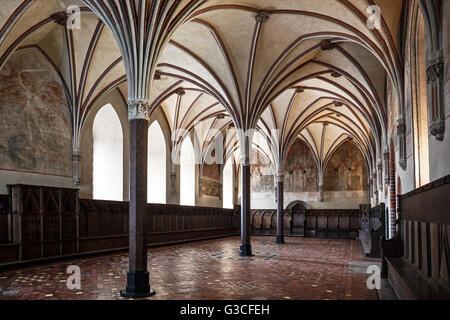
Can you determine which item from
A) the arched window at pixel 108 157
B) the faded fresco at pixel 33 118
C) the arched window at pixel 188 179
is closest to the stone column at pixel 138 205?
the faded fresco at pixel 33 118

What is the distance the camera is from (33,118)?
14.5m

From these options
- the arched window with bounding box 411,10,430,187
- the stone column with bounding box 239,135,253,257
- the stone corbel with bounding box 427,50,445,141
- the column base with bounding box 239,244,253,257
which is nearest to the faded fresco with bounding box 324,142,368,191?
the stone column with bounding box 239,135,253,257

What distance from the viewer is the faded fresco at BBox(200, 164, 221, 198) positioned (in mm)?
28875

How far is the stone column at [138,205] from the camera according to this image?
27.5 ft

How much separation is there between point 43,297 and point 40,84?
959cm

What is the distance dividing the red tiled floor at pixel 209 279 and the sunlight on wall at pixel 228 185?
20.6 meters

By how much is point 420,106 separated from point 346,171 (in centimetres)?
2347

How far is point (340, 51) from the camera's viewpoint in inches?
621

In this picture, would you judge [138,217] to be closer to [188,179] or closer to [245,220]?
[245,220]

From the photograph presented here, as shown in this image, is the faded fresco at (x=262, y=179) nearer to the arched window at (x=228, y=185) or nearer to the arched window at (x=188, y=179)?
the arched window at (x=228, y=185)

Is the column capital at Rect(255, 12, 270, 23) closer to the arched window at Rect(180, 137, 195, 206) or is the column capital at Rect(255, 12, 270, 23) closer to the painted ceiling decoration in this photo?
the painted ceiling decoration

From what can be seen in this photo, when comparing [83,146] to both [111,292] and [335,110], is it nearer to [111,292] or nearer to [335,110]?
[111,292]

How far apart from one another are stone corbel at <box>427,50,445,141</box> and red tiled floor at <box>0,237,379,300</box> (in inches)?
134

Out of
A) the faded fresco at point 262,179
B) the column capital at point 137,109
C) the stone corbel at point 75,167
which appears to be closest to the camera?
the column capital at point 137,109
